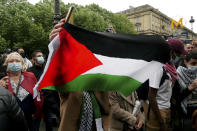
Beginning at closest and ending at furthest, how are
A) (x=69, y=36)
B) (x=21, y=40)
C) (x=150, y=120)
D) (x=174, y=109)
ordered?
1. (x=69, y=36)
2. (x=150, y=120)
3. (x=174, y=109)
4. (x=21, y=40)

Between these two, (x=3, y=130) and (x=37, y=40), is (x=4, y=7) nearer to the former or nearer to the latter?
(x=37, y=40)

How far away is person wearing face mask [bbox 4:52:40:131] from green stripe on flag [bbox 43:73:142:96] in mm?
1699

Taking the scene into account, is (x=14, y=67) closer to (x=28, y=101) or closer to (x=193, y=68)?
(x=28, y=101)

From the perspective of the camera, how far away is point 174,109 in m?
3.17

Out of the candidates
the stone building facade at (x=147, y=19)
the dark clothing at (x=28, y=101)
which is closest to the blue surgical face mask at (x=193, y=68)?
the dark clothing at (x=28, y=101)

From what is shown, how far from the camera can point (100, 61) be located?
184 centimetres

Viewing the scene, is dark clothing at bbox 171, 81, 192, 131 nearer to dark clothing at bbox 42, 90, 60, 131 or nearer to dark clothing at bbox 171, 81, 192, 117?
dark clothing at bbox 171, 81, 192, 117

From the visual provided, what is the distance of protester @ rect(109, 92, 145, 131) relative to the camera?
2385 millimetres

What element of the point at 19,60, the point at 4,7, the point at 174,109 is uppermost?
the point at 4,7

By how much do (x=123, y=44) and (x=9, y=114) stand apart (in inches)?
50.9

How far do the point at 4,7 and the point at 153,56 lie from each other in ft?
81.4

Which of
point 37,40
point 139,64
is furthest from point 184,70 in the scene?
point 37,40

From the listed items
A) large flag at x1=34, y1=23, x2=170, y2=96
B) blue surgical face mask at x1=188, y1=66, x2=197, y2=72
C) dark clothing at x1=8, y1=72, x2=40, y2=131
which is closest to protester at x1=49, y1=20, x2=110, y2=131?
large flag at x1=34, y1=23, x2=170, y2=96

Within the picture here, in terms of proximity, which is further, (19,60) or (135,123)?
(19,60)
